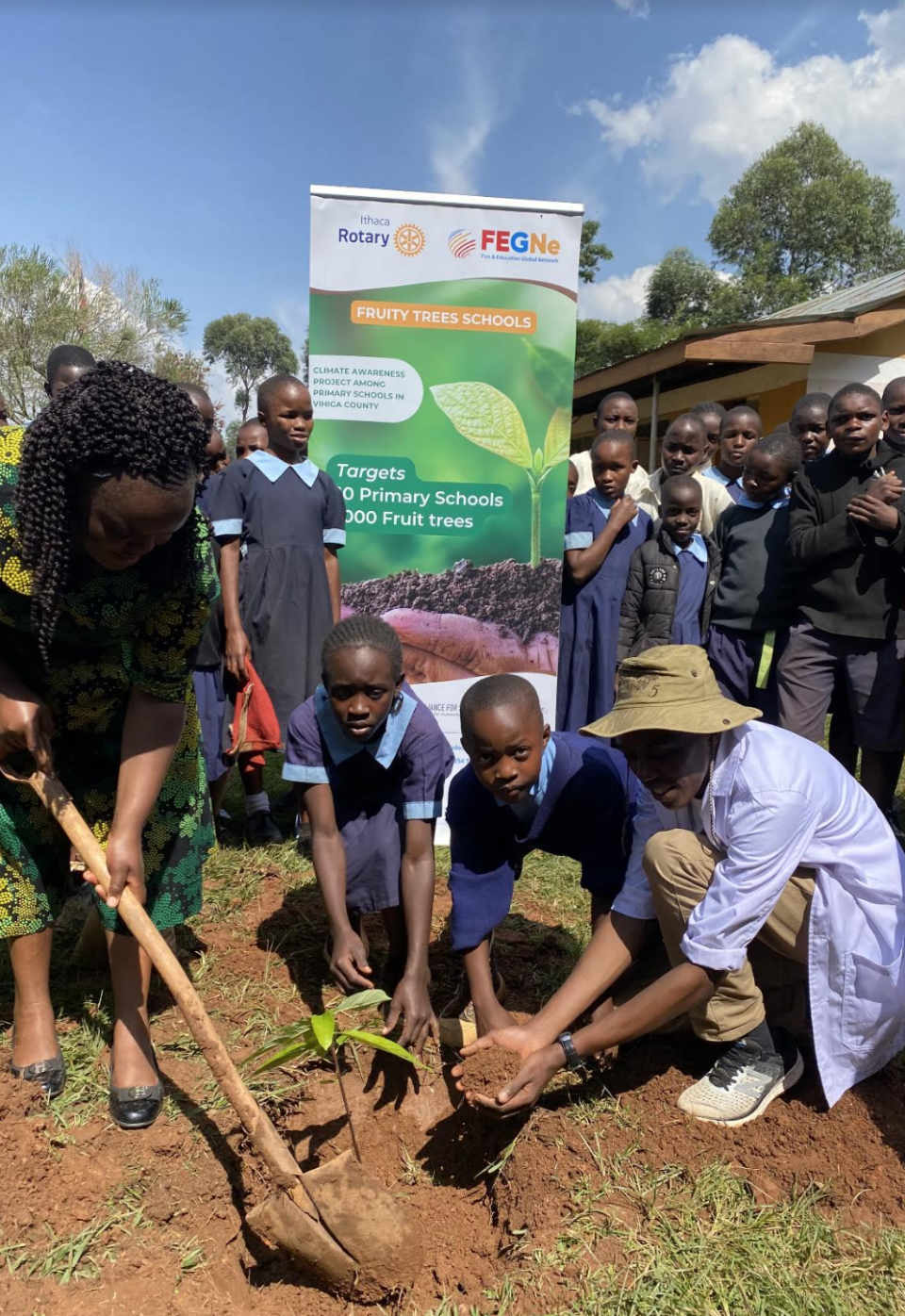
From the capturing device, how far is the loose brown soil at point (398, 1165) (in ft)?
5.87

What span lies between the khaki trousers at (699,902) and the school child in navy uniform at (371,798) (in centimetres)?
70

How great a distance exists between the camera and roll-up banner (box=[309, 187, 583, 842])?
12.3ft

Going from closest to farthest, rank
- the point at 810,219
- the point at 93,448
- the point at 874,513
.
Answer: the point at 93,448 → the point at 874,513 → the point at 810,219

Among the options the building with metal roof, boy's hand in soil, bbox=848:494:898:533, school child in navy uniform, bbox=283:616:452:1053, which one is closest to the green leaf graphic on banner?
boy's hand in soil, bbox=848:494:898:533

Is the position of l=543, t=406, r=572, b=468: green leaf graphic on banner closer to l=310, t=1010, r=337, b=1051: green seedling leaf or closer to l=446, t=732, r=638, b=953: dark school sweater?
l=446, t=732, r=638, b=953: dark school sweater

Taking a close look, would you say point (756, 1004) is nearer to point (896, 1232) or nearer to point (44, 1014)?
point (896, 1232)

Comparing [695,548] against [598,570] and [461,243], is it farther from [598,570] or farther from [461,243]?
[461,243]

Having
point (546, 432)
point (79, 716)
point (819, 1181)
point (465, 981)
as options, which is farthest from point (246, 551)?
point (819, 1181)

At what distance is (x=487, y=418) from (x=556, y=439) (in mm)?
331

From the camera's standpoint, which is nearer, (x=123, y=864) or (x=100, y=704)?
(x=123, y=864)

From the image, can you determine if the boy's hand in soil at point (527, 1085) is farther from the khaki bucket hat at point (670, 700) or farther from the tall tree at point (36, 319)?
the tall tree at point (36, 319)

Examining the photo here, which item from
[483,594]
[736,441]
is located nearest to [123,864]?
[483,594]

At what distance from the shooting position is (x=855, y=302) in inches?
516

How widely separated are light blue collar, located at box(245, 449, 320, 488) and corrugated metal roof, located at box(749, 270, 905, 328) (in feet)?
22.8
